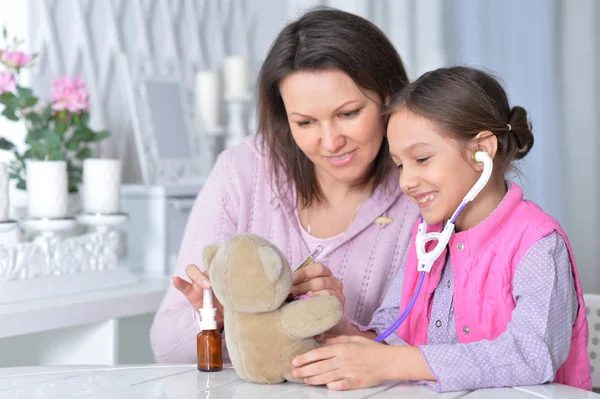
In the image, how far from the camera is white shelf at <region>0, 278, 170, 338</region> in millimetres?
1538

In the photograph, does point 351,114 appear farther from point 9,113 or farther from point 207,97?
point 207,97

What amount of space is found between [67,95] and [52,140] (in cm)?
12

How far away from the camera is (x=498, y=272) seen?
47.2 inches

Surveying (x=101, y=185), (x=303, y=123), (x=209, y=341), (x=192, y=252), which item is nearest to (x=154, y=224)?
(x=101, y=185)

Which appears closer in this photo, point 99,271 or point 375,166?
point 375,166

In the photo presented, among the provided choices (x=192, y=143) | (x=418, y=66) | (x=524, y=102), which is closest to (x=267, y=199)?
(x=192, y=143)

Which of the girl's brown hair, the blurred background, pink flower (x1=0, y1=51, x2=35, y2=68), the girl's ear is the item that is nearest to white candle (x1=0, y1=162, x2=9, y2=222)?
pink flower (x1=0, y1=51, x2=35, y2=68)

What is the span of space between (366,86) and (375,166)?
21cm

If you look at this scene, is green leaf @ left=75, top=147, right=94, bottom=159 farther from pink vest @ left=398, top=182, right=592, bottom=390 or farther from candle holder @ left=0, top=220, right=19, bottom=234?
pink vest @ left=398, top=182, right=592, bottom=390

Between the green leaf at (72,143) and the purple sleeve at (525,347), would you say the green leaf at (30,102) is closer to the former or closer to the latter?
the green leaf at (72,143)

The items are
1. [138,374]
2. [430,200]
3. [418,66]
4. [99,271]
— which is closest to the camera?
[138,374]

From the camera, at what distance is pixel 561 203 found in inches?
113

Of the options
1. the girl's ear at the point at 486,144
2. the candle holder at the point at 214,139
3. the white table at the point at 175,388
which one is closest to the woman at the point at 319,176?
the girl's ear at the point at 486,144

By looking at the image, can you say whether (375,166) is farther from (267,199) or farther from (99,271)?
(99,271)
